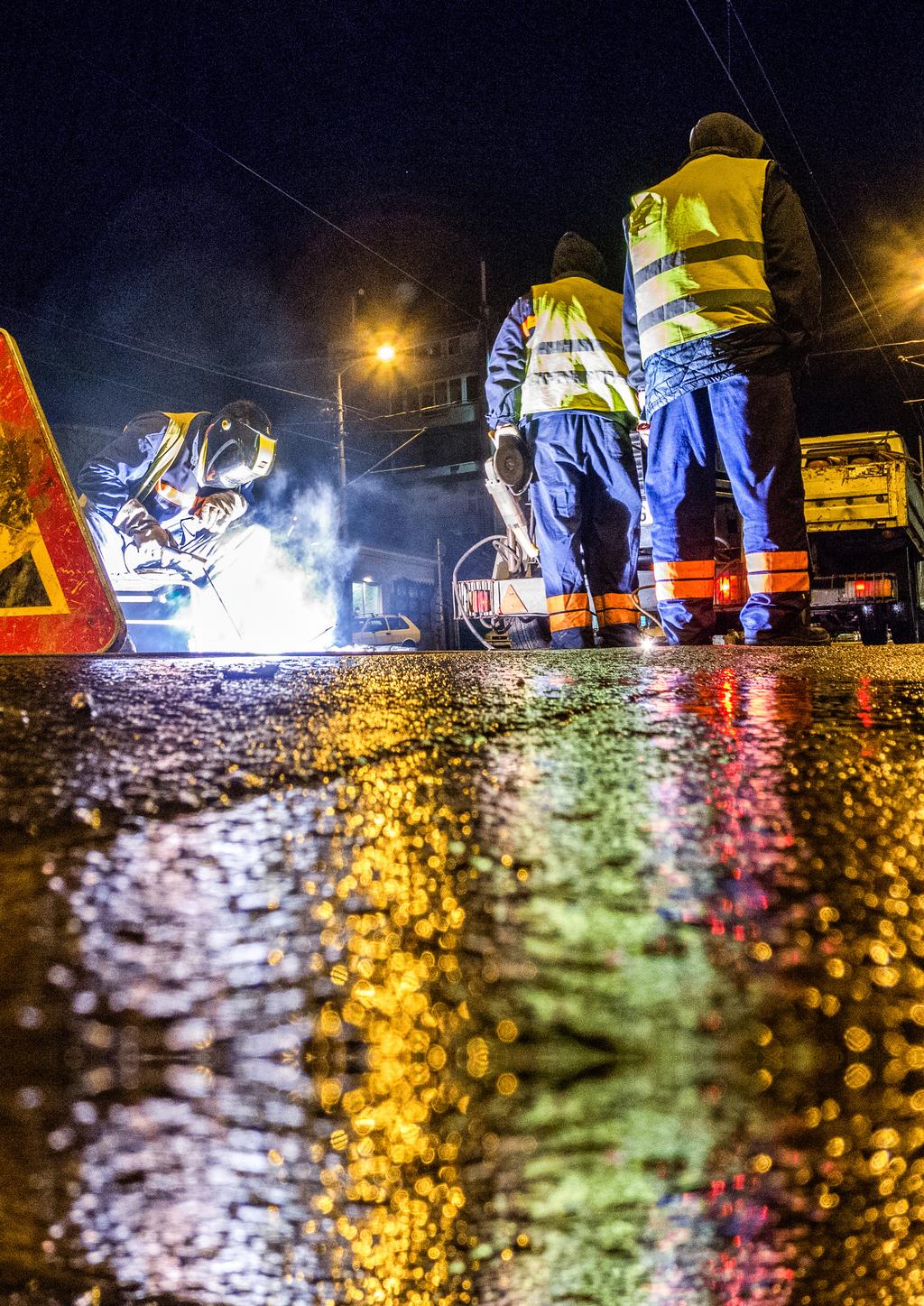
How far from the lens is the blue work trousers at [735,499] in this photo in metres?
3.02

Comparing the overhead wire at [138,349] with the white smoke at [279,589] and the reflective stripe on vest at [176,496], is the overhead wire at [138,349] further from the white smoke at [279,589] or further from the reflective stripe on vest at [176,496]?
the reflective stripe on vest at [176,496]

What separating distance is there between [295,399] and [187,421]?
16698mm

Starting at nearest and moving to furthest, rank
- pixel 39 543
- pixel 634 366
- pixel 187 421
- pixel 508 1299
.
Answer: pixel 508 1299 < pixel 39 543 < pixel 634 366 < pixel 187 421

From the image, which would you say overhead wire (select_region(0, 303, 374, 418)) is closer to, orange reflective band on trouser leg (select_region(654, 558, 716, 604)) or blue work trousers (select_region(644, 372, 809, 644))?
blue work trousers (select_region(644, 372, 809, 644))

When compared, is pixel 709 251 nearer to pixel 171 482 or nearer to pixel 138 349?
pixel 171 482

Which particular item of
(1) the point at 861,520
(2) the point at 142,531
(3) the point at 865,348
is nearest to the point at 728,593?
(1) the point at 861,520

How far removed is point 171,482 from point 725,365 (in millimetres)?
5994

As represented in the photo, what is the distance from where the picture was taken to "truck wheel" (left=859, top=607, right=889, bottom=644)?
9000mm

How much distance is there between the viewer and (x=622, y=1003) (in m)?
0.37

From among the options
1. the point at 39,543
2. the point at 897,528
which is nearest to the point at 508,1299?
the point at 39,543

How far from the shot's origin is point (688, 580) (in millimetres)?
3301

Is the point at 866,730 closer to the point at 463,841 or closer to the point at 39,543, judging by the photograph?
the point at 463,841

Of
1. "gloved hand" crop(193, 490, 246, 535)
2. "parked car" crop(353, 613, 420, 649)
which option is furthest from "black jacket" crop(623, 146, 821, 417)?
"parked car" crop(353, 613, 420, 649)

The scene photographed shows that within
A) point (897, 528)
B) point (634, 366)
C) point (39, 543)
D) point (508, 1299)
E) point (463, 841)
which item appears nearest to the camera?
point (508, 1299)
